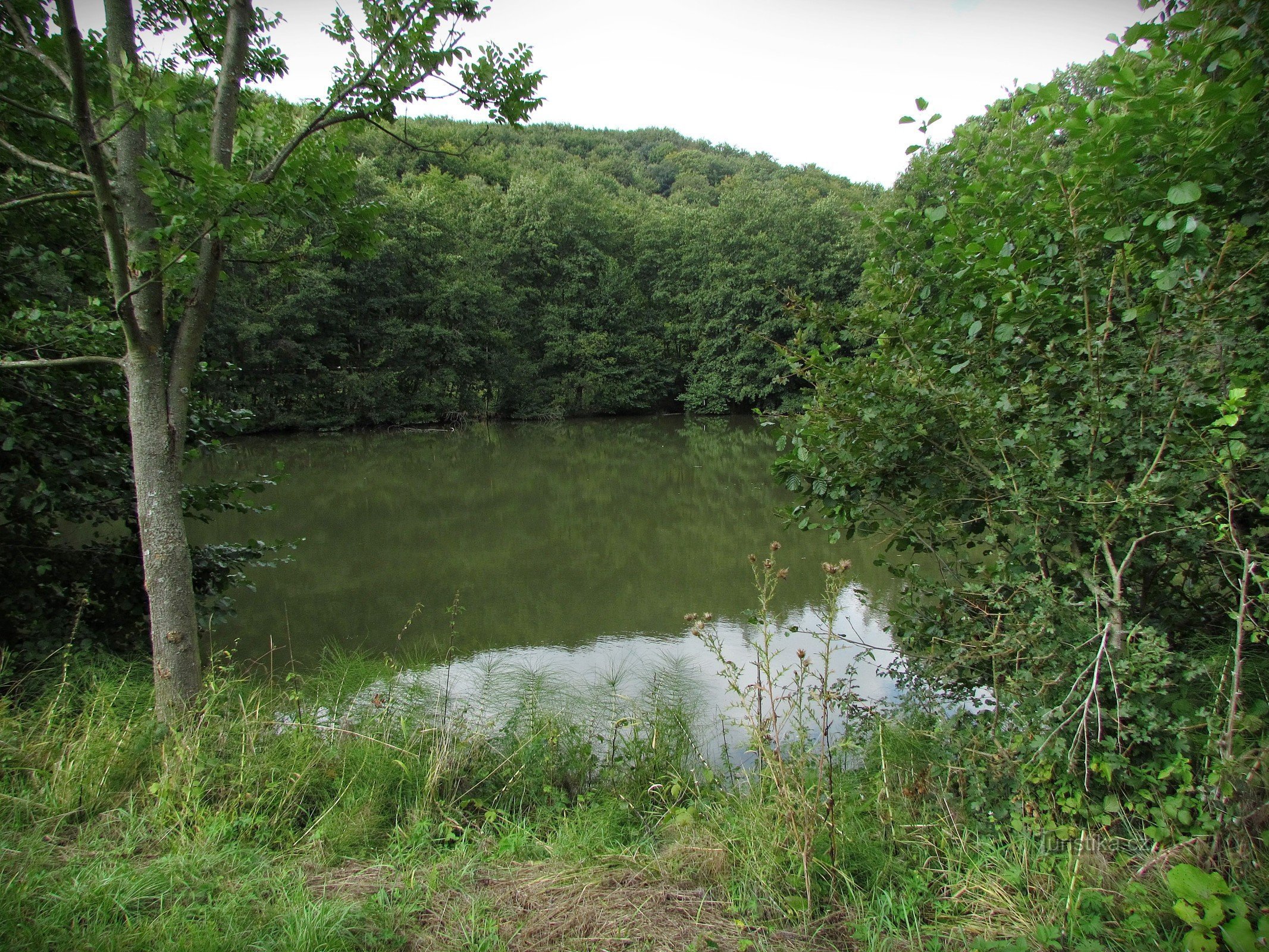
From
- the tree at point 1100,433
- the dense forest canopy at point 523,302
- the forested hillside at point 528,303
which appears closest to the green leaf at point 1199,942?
the tree at point 1100,433

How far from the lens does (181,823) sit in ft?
8.32

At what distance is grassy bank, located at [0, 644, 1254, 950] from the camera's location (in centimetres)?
204

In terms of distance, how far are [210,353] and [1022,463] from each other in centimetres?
2375

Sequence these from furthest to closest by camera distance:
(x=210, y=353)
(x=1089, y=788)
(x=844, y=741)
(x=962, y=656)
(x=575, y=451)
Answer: (x=210, y=353) → (x=575, y=451) → (x=962, y=656) → (x=844, y=741) → (x=1089, y=788)

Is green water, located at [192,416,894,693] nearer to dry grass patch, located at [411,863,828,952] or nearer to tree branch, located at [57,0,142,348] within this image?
dry grass patch, located at [411,863,828,952]

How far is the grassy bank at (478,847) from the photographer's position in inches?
80.5

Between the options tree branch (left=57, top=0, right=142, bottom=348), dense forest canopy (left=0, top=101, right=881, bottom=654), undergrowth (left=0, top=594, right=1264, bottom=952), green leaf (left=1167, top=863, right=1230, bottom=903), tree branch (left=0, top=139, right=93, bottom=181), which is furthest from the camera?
dense forest canopy (left=0, top=101, right=881, bottom=654)

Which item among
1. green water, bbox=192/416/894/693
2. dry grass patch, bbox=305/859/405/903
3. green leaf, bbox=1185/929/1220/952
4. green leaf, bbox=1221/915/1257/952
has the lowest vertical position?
green water, bbox=192/416/894/693

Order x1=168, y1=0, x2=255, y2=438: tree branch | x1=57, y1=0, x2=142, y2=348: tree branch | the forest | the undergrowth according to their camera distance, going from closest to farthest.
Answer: the undergrowth, the forest, x1=57, y1=0, x2=142, y2=348: tree branch, x1=168, y1=0, x2=255, y2=438: tree branch

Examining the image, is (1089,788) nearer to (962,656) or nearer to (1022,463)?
(962,656)

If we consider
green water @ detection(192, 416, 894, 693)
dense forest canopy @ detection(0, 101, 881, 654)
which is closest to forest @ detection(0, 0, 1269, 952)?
green water @ detection(192, 416, 894, 693)

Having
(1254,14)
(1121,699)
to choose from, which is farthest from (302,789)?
(1254,14)

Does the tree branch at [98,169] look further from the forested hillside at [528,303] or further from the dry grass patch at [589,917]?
the forested hillside at [528,303]

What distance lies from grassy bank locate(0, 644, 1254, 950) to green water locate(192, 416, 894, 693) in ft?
4.71
